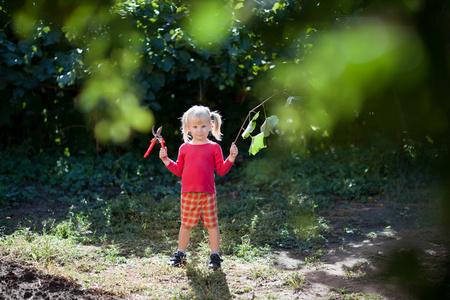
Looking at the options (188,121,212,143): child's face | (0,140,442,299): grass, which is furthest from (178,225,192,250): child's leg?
(188,121,212,143): child's face

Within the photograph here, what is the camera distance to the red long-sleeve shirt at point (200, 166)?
9.27 ft

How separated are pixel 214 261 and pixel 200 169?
0.61m

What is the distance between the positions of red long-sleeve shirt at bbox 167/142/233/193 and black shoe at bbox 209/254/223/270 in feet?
1.44

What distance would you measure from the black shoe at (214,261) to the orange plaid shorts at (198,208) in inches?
7.9

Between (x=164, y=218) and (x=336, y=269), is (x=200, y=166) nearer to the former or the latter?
(x=336, y=269)

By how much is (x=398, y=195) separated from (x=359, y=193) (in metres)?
0.39

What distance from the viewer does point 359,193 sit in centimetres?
477

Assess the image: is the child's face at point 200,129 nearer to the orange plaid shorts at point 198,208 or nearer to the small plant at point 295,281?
the orange plaid shorts at point 198,208

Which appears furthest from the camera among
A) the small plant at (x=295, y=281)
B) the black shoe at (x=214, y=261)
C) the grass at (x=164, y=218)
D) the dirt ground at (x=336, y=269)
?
the black shoe at (x=214, y=261)

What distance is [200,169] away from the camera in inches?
111

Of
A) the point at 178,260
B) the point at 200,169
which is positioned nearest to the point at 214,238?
the point at 178,260

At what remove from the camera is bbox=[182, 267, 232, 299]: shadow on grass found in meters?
2.49

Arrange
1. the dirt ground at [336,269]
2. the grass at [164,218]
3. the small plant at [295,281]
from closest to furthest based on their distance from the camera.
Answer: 1. the dirt ground at [336,269]
2. the small plant at [295,281]
3. the grass at [164,218]

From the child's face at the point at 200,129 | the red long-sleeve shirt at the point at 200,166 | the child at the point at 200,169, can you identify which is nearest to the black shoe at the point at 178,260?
the child at the point at 200,169
